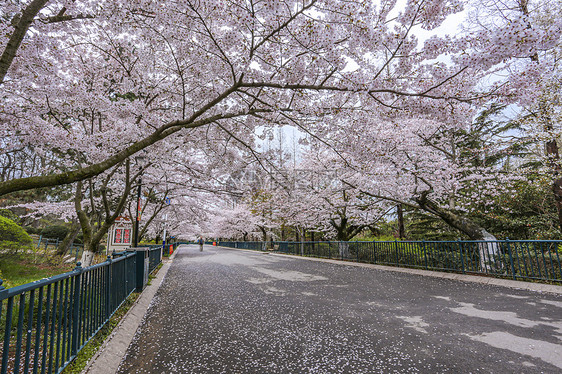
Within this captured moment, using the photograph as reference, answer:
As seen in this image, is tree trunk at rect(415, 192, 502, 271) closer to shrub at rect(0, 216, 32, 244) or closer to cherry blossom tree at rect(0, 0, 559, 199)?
cherry blossom tree at rect(0, 0, 559, 199)

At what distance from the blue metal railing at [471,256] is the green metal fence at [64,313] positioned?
35.2ft

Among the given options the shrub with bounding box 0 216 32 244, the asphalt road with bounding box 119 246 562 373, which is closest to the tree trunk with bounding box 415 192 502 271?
the asphalt road with bounding box 119 246 562 373

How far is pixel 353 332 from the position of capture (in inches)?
172

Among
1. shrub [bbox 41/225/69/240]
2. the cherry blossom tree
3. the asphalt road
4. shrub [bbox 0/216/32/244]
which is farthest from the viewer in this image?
shrub [bbox 41/225/69/240]

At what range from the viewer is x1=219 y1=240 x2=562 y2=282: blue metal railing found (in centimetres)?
821

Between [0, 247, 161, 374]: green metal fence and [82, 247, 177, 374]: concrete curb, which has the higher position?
[0, 247, 161, 374]: green metal fence

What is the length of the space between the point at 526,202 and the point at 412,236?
335 inches

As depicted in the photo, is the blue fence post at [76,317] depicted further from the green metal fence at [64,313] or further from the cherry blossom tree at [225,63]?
the cherry blossom tree at [225,63]

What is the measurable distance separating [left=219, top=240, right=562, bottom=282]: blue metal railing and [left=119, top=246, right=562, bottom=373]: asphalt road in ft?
5.89

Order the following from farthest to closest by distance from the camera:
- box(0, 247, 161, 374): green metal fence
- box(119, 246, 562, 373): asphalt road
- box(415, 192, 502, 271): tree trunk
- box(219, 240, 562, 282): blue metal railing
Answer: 1. box(415, 192, 502, 271): tree trunk
2. box(219, 240, 562, 282): blue metal railing
3. box(119, 246, 562, 373): asphalt road
4. box(0, 247, 161, 374): green metal fence

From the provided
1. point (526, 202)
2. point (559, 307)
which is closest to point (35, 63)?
point (559, 307)

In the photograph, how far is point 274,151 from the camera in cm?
923

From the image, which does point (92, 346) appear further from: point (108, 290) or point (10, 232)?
point (10, 232)

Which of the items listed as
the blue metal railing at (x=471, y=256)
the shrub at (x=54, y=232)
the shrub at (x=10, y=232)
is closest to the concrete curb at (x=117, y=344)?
the shrub at (x=10, y=232)
